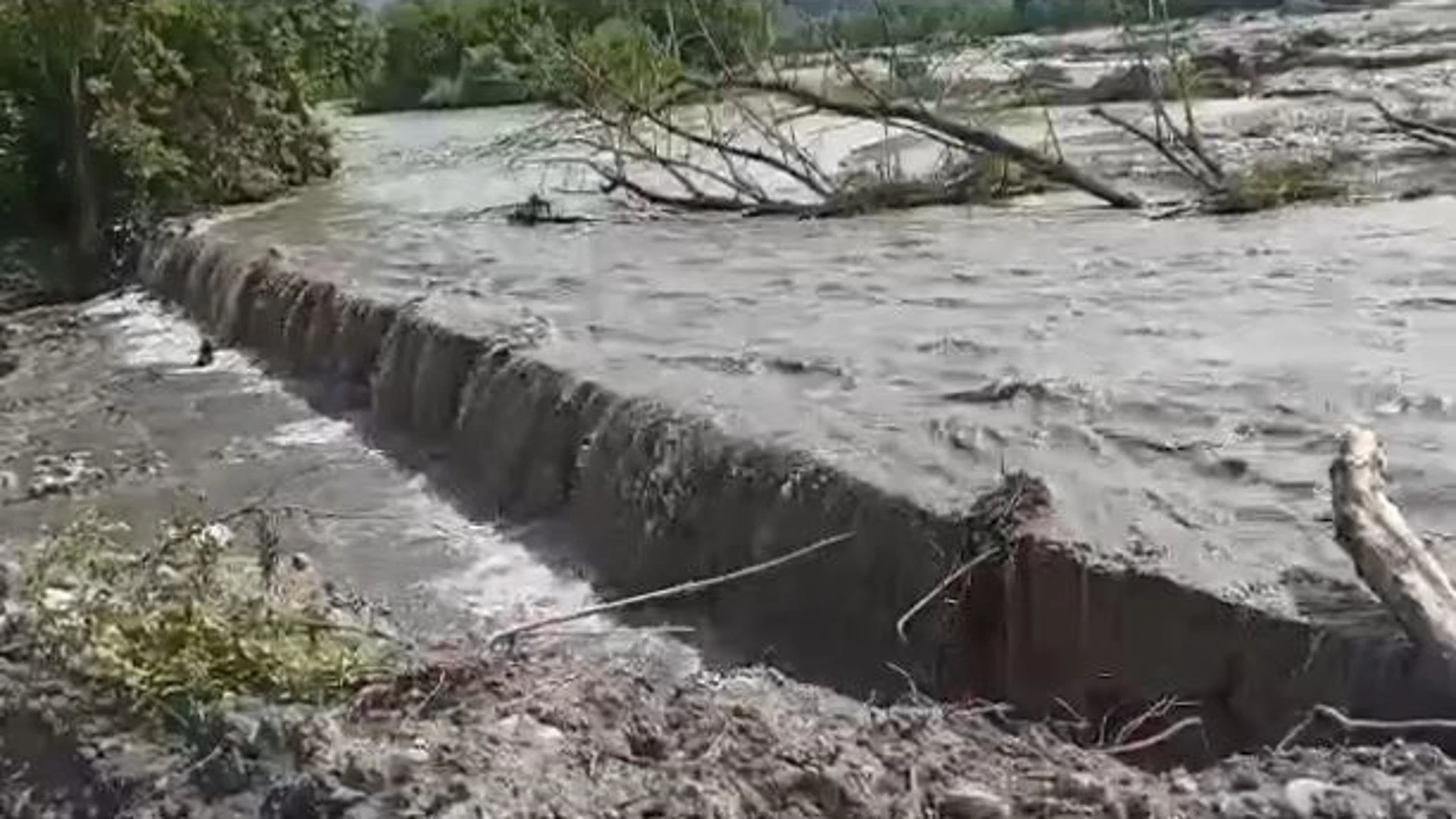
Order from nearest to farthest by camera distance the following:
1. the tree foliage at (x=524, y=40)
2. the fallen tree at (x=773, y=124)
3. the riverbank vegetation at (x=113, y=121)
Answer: the fallen tree at (x=773, y=124) → the tree foliage at (x=524, y=40) → the riverbank vegetation at (x=113, y=121)

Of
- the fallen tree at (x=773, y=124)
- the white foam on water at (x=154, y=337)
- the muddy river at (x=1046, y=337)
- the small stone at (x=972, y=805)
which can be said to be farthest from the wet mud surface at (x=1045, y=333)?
the small stone at (x=972, y=805)

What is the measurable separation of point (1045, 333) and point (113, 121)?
1128 centimetres

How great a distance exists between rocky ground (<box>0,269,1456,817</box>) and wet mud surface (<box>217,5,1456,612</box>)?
4.74 ft

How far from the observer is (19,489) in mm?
10078

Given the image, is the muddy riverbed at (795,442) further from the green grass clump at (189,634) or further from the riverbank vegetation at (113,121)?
the riverbank vegetation at (113,121)

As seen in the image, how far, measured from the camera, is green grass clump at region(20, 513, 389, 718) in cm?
428

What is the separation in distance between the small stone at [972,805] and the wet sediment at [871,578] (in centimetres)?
133

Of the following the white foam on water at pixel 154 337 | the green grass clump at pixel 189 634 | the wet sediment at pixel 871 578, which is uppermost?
the green grass clump at pixel 189 634

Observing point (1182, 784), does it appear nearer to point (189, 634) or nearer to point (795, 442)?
point (189, 634)

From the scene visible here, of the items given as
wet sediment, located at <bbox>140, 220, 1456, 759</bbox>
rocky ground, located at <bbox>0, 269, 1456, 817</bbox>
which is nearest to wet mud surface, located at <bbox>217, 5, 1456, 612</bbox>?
wet sediment, located at <bbox>140, 220, 1456, 759</bbox>

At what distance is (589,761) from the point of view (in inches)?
160

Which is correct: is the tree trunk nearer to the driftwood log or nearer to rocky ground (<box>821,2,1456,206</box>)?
rocky ground (<box>821,2,1456,206</box>)

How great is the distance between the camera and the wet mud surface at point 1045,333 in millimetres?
6656

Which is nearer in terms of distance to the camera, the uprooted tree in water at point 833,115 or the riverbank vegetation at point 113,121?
the uprooted tree in water at point 833,115
